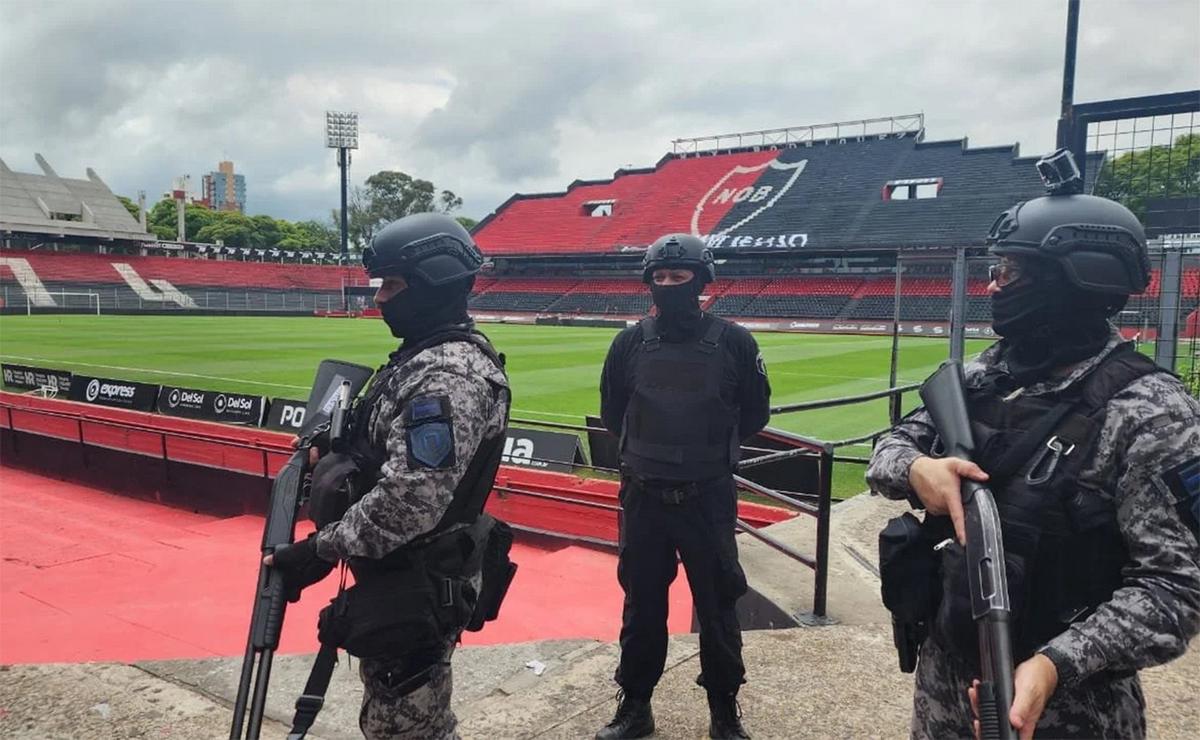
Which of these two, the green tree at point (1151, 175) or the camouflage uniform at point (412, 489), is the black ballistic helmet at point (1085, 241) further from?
the green tree at point (1151, 175)

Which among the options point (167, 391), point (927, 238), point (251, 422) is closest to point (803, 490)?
point (251, 422)

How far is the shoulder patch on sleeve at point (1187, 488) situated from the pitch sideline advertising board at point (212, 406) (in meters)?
11.2

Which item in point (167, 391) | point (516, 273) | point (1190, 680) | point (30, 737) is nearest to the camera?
point (30, 737)

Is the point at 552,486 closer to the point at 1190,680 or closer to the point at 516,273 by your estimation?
the point at 1190,680

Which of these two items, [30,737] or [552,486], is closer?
[30,737]

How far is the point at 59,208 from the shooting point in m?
52.5

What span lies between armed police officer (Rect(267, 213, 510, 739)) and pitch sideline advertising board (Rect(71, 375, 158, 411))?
1161 cm

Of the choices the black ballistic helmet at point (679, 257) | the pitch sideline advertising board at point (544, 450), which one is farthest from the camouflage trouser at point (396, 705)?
the pitch sideline advertising board at point (544, 450)

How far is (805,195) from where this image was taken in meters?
45.6

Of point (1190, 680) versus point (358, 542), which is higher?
point (358, 542)

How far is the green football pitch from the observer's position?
41.7ft

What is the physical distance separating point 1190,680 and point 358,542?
3.20m

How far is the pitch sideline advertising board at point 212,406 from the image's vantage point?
1111 cm

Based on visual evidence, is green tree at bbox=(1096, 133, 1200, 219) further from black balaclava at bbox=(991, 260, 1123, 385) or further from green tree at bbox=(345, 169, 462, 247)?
green tree at bbox=(345, 169, 462, 247)
